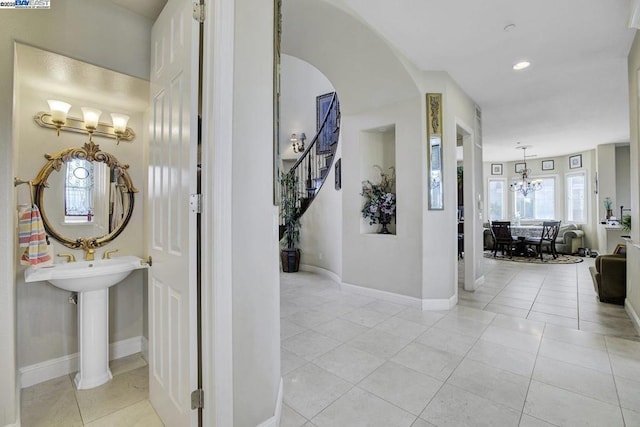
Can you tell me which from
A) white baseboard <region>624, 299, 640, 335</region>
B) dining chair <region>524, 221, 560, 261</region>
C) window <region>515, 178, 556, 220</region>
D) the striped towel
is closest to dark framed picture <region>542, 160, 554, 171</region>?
window <region>515, 178, 556, 220</region>

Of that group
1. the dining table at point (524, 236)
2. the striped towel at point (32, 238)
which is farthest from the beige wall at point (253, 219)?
the dining table at point (524, 236)

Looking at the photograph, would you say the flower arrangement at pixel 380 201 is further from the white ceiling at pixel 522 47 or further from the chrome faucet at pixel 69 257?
the chrome faucet at pixel 69 257

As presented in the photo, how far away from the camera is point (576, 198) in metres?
8.80

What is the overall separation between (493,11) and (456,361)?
2.97 metres

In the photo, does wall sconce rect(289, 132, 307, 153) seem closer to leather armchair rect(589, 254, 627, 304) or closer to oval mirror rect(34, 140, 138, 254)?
oval mirror rect(34, 140, 138, 254)

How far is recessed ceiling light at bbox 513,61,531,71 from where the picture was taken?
3447 mm

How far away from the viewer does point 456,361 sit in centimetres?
236

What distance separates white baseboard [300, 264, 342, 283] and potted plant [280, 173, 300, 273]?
148mm

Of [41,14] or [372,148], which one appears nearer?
[41,14]

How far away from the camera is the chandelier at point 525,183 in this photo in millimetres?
9023

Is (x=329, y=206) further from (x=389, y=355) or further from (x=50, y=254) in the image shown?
(x=50, y=254)

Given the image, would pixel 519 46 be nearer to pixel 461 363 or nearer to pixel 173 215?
pixel 461 363

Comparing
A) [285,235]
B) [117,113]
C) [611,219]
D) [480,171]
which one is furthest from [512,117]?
[117,113]

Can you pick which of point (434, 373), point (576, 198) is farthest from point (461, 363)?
point (576, 198)
